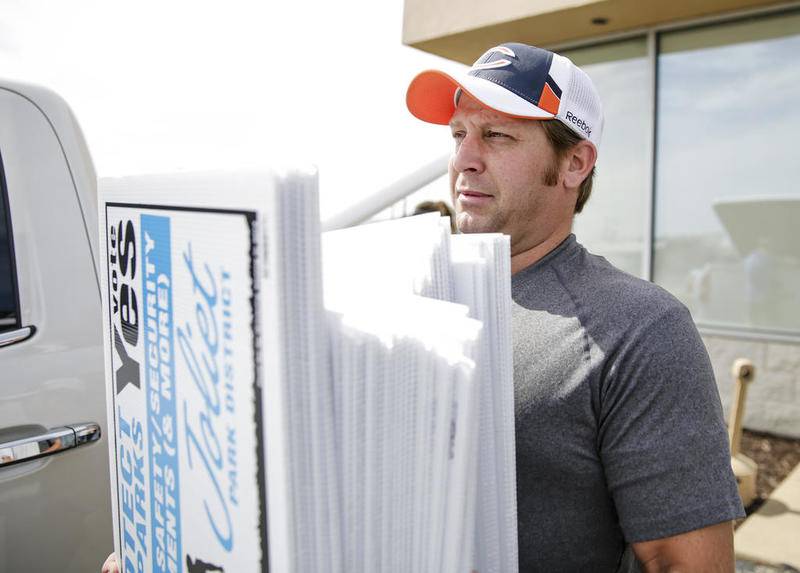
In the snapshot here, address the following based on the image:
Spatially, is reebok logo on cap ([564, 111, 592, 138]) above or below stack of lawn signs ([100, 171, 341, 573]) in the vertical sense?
above

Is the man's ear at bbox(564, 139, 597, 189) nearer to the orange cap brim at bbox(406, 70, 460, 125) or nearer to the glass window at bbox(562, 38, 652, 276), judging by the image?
the orange cap brim at bbox(406, 70, 460, 125)

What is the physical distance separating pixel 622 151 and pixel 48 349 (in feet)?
17.7

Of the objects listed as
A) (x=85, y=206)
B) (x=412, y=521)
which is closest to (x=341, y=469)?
(x=412, y=521)

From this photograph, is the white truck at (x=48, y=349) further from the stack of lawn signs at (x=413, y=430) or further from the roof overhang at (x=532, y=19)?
the roof overhang at (x=532, y=19)

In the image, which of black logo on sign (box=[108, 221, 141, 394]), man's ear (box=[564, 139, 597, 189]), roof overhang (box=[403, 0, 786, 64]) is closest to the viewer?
black logo on sign (box=[108, 221, 141, 394])

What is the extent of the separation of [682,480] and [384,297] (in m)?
0.61

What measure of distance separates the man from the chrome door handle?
105 cm

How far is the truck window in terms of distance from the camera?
1.63 m

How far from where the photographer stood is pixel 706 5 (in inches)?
196

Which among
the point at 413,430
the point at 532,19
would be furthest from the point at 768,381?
the point at 413,430

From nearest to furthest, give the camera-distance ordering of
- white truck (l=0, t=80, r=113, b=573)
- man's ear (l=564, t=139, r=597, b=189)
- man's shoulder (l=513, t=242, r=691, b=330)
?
man's shoulder (l=513, t=242, r=691, b=330) → man's ear (l=564, t=139, r=597, b=189) → white truck (l=0, t=80, r=113, b=573)

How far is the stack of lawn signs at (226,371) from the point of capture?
1.90ft

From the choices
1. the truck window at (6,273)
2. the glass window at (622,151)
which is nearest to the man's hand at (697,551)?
the truck window at (6,273)

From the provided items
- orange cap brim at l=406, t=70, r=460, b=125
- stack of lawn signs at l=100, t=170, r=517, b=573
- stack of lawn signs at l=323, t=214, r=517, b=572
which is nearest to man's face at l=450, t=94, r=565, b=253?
orange cap brim at l=406, t=70, r=460, b=125
